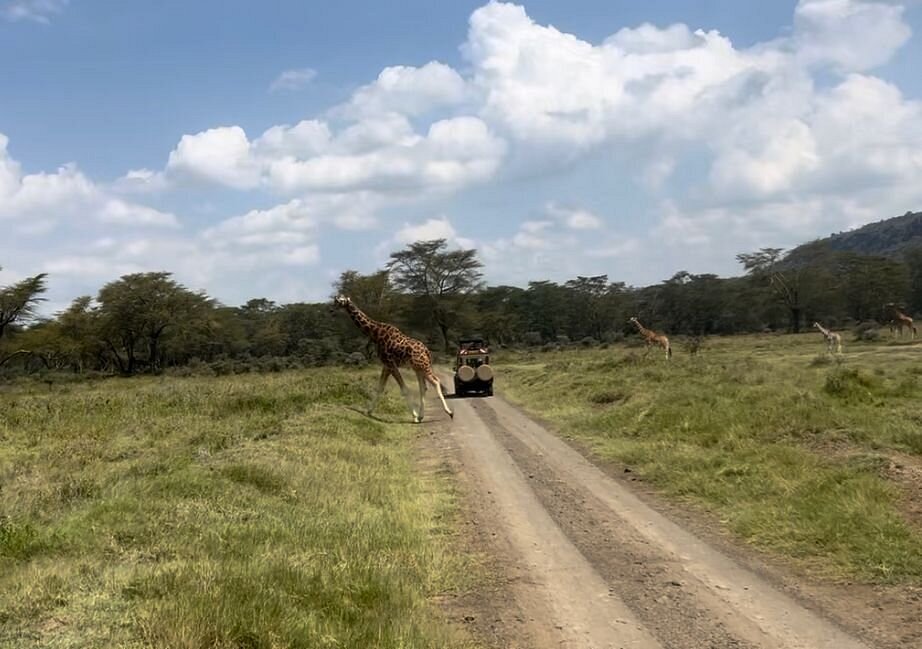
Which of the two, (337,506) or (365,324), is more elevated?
(365,324)

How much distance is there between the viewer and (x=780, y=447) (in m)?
Result: 12.2

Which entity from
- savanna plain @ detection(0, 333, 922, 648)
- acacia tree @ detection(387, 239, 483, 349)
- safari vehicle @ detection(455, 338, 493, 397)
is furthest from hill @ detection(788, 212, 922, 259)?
savanna plain @ detection(0, 333, 922, 648)

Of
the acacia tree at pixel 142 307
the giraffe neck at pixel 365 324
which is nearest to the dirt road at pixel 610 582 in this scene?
the giraffe neck at pixel 365 324

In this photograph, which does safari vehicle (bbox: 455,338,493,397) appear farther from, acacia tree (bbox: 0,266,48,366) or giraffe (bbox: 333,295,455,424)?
acacia tree (bbox: 0,266,48,366)

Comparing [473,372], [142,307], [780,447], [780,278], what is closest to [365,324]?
[473,372]

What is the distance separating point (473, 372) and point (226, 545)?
70.2 feet

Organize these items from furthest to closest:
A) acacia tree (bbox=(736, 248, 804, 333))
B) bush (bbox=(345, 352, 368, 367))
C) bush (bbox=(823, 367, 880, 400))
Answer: acacia tree (bbox=(736, 248, 804, 333)) → bush (bbox=(345, 352, 368, 367)) → bush (bbox=(823, 367, 880, 400))

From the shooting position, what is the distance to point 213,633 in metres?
4.95

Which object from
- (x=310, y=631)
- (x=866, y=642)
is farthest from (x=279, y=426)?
(x=866, y=642)

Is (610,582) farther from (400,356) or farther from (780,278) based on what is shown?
(780,278)

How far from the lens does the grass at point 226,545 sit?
528 cm

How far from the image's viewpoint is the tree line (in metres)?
55.7

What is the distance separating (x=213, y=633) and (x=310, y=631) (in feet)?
A: 2.23

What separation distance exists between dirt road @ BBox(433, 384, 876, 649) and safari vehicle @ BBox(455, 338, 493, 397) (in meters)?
16.5
